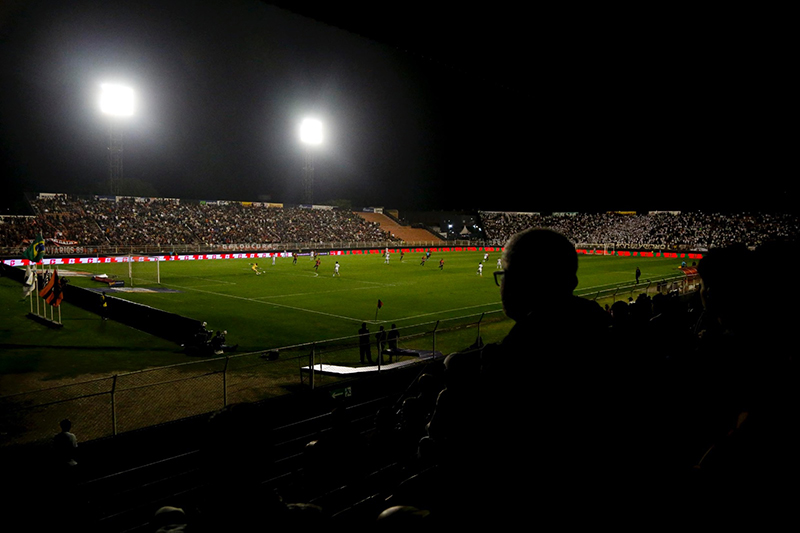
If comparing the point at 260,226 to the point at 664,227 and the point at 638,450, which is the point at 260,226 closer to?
the point at 664,227

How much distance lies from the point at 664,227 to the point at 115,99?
274 ft

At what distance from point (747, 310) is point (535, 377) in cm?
156

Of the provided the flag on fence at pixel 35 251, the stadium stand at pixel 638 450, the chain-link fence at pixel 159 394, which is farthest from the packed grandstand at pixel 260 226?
Result: the stadium stand at pixel 638 450

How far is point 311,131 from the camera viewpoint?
76688 millimetres

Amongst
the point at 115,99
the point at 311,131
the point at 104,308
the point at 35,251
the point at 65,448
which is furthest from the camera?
the point at 311,131

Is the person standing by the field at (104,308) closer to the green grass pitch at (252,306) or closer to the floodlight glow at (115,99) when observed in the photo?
the green grass pitch at (252,306)

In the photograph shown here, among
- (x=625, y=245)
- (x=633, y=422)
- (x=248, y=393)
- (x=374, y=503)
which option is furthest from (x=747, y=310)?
(x=625, y=245)

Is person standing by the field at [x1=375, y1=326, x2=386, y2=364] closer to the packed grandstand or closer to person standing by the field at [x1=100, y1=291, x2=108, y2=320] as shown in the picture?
person standing by the field at [x1=100, y1=291, x2=108, y2=320]

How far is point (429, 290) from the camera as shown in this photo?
102 ft

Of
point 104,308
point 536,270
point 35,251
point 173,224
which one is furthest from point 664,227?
point 536,270

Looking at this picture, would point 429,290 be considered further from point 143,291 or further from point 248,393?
point 248,393

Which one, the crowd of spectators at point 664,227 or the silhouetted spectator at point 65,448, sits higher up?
the crowd of spectators at point 664,227

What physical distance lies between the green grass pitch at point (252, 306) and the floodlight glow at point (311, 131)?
119 ft

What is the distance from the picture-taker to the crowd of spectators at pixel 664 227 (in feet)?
239
